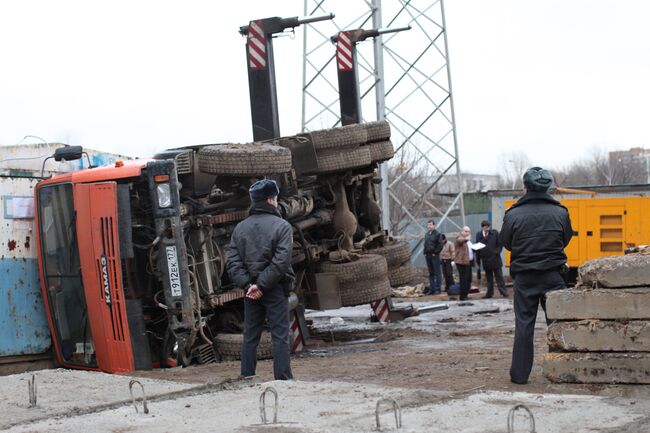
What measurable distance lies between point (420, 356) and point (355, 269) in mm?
2243

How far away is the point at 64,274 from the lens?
36.2 feet

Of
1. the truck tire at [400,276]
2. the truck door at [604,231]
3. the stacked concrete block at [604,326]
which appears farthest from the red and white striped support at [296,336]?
the truck door at [604,231]

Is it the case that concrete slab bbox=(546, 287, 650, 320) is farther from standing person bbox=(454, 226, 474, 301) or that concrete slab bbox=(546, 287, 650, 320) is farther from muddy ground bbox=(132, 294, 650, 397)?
standing person bbox=(454, 226, 474, 301)

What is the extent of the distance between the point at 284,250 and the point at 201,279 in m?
2.79

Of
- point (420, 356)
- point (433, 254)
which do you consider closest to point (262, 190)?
point (420, 356)

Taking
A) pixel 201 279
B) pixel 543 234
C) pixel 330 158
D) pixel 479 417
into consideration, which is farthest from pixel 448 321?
pixel 479 417

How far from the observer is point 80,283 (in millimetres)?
10922

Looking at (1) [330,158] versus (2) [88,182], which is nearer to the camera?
(2) [88,182]

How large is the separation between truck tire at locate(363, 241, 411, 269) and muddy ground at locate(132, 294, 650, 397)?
93 centimetres

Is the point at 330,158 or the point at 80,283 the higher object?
the point at 330,158

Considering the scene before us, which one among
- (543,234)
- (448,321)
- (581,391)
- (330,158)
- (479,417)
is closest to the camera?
(479,417)

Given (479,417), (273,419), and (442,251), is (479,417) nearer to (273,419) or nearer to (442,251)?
(273,419)

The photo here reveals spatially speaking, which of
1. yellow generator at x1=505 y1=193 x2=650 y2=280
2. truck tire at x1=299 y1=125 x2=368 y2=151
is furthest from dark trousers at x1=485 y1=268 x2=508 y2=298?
truck tire at x1=299 y1=125 x2=368 y2=151

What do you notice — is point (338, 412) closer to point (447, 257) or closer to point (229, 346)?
point (229, 346)
